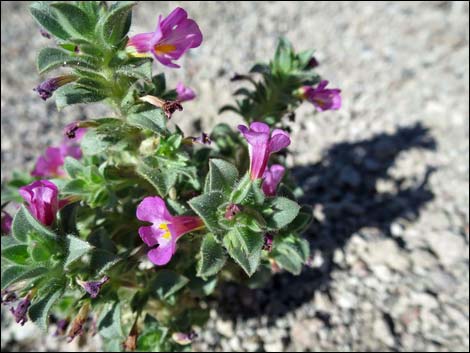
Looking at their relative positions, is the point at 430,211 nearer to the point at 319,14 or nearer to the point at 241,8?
the point at 319,14

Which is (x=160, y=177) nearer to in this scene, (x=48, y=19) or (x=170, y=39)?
(x=170, y=39)

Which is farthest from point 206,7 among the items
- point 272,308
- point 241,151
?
point 272,308

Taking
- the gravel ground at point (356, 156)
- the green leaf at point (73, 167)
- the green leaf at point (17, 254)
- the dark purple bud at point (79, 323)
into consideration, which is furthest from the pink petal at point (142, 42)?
the gravel ground at point (356, 156)

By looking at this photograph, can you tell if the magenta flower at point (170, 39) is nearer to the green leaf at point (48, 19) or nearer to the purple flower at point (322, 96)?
the green leaf at point (48, 19)

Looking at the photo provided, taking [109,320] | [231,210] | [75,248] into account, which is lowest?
[109,320]

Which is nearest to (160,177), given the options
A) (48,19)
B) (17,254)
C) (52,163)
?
(17,254)
